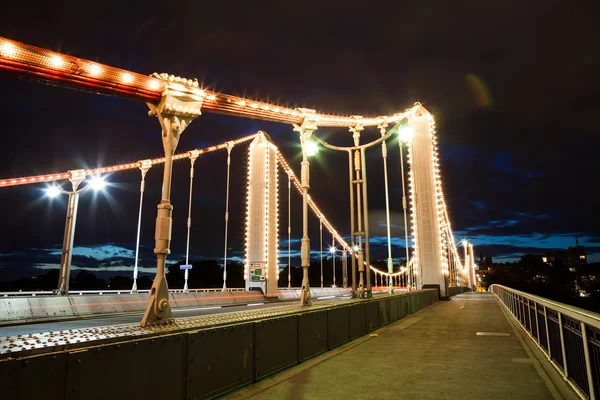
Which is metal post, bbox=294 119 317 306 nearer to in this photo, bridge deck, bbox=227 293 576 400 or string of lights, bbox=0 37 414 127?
bridge deck, bbox=227 293 576 400

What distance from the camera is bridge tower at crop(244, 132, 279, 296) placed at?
34.6m

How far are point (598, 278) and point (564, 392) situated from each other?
115 metres

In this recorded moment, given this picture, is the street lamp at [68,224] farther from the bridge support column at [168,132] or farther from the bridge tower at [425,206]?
the bridge tower at [425,206]

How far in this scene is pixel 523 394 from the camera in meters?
5.73

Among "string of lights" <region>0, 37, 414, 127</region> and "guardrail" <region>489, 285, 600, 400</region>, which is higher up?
"string of lights" <region>0, 37, 414, 127</region>

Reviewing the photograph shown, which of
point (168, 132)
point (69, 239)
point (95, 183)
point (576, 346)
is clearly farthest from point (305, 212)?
point (95, 183)

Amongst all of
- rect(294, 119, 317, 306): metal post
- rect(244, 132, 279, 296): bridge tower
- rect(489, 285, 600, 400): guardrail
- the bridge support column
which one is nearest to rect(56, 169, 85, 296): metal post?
rect(294, 119, 317, 306): metal post

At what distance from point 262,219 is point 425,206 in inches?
538

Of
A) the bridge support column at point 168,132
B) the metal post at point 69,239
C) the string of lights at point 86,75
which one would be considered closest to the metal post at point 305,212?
the string of lights at point 86,75

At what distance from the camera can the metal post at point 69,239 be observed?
62.3 feet

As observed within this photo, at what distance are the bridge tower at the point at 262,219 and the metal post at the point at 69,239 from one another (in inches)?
665

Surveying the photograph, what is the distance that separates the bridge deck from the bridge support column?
2.06 meters

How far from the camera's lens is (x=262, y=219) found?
35.9 metres

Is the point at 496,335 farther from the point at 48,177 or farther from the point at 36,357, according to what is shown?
the point at 48,177
